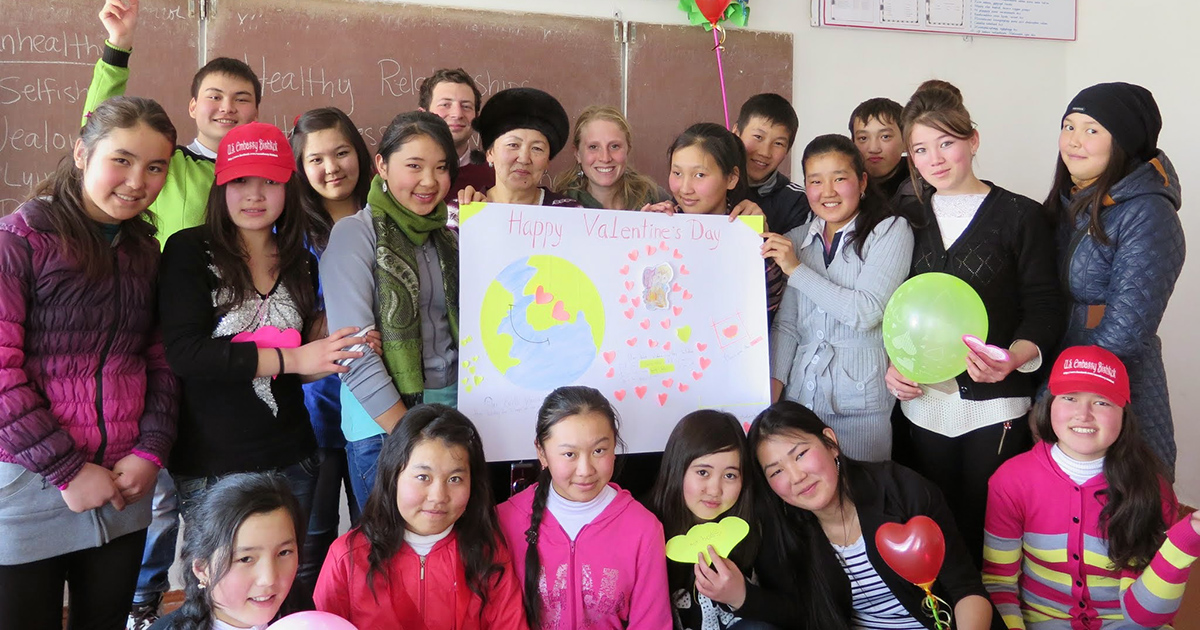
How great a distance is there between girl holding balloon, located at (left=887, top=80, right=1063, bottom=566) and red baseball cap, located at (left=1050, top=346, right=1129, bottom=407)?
0.10 m

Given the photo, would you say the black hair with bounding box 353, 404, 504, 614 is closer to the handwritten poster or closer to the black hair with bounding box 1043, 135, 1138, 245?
the handwritten poster

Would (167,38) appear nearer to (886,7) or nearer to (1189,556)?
(886,7)

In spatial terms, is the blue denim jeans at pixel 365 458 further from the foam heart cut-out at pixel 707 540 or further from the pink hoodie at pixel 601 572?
the foam heart cut-out at pixel 707 540

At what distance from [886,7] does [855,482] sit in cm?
300

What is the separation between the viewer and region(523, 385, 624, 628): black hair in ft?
6.52

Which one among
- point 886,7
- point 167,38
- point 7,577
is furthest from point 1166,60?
point 7,577

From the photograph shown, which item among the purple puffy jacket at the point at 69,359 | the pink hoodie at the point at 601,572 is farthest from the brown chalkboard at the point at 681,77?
the purple puffy jacket at the point at 69,359

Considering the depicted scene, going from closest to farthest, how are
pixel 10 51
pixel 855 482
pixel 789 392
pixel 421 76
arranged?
pixel 855 482 → pixel 789 392 → pixel 10 51 → pixel 421 76

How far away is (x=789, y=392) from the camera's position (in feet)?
7.80

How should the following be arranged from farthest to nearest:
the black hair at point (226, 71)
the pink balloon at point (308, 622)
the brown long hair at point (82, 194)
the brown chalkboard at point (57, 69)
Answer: the brown chalkboard at point (57, 69), the black hair at point (226, 71), the brown long hair at point (82, 194), the pink balloon at point (308, 622)

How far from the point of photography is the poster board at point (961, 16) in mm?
4148

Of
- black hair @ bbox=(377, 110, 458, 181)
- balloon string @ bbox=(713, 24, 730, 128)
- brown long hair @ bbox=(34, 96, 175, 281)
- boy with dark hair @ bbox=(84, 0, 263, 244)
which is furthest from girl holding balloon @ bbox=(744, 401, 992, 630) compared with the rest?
balloon string @ bbox=(713, 24, 730, 128)

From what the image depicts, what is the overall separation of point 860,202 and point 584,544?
1.23 meters

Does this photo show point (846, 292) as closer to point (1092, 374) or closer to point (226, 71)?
point (1092, 374)
